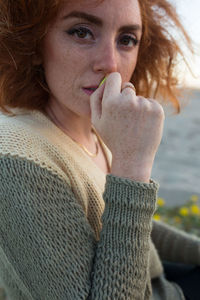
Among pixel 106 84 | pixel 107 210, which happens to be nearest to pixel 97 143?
pixel 106 84

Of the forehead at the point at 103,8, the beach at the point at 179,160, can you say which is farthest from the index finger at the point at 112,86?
the beach at the point at 179,160

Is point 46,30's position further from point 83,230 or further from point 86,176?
point 83,230

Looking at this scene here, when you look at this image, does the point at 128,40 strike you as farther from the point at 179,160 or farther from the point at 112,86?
the point at 179,160

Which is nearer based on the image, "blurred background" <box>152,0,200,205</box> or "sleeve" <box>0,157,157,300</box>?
"sleeve" <box>0,157,157,300</box>

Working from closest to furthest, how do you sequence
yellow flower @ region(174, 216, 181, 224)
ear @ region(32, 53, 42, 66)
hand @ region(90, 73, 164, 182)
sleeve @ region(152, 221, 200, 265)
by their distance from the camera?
hand @ region(90, 73, 164, 182) → ear @ region(32, 53, 42, 66) → sleeve @ region(152, 221, 200, 265) → yellow flower @ region(174, 216, 181, 224)

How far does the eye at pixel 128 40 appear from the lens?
55.7 inches

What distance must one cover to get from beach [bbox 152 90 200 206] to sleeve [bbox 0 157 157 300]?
148 centimetres

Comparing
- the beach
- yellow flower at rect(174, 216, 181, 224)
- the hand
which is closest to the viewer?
the hand

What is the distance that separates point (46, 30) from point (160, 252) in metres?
1.39

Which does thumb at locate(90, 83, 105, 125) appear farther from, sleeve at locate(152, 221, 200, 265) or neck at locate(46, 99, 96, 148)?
sleeve at locate(152, 221, 200, 265)

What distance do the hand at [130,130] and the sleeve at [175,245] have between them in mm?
910

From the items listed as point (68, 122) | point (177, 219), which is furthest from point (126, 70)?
point (177, 219)

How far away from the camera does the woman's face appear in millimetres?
1282

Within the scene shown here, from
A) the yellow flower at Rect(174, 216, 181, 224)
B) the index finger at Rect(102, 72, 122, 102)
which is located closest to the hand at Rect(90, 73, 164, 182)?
the index finger at Rect(102, 72, 122, 102)
